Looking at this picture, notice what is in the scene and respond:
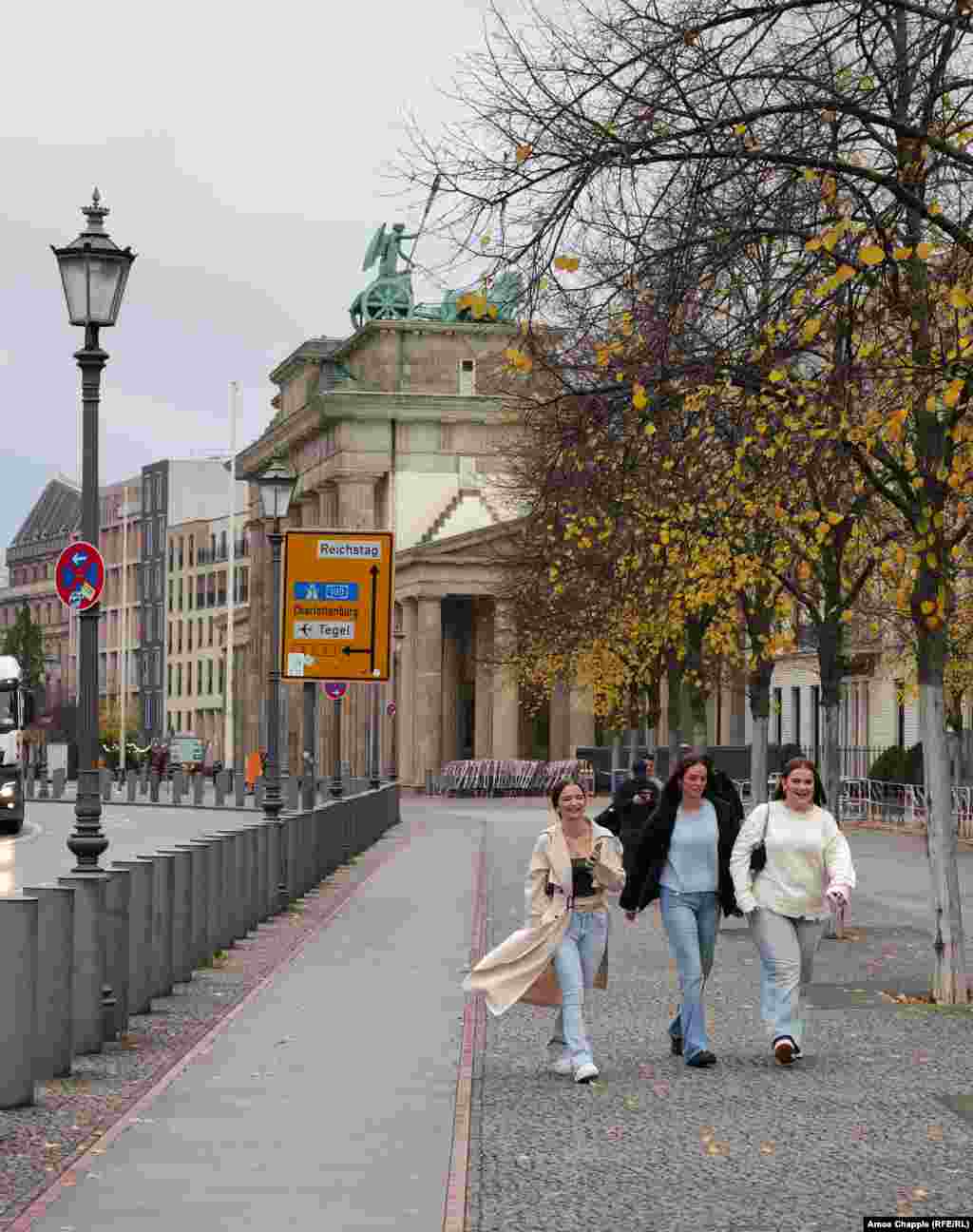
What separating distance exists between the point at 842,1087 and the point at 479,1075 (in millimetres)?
1895

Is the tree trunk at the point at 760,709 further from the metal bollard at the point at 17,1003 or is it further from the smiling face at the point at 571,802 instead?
the metal bollard at the point at 17,1003

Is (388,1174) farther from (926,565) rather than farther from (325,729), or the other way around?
(325,729)

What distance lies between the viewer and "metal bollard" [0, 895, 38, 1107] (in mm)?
12328

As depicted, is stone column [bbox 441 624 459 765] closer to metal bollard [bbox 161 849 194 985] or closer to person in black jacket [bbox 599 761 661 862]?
person in black jacket [bbox 599 761 661 862]

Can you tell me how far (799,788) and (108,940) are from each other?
4.06m

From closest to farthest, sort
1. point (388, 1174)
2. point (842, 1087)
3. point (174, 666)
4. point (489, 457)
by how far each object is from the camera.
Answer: point (388, 1174), point (842, 1087), point (489, 457), point (174, 666)

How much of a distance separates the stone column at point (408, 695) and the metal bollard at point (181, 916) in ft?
267

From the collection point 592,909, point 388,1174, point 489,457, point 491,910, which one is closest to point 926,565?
point 592,909

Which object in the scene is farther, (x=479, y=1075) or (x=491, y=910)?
(x=491, y=910)

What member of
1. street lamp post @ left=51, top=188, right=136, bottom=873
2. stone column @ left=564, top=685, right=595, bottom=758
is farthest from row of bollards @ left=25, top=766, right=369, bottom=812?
street lamp post @ left=51, top=188, right=136, bottom=873

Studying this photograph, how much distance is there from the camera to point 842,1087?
1358 centimetres

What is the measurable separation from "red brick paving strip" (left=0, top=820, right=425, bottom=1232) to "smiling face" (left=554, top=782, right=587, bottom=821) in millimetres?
2346

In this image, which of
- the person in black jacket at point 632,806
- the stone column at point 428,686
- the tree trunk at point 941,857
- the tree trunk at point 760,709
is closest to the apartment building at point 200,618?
the stone column at point 428,686

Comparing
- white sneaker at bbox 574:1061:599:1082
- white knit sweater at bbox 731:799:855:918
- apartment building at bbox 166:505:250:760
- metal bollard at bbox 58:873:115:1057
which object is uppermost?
apartment building at bbox 166:505:250:760
